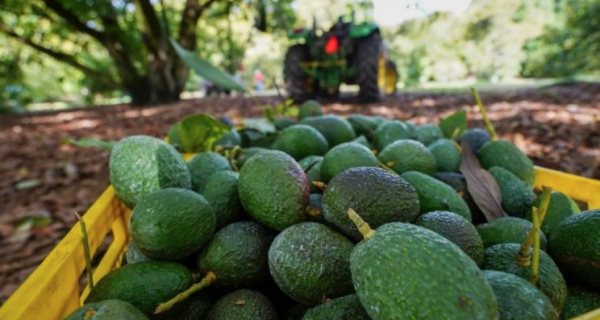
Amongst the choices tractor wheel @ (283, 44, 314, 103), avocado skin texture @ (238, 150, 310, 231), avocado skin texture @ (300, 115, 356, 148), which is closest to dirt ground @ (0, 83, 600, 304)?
tractor wheel @ (283, 44, 314, 103)

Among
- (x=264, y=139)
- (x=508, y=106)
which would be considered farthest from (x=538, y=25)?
(x=264, y=139)

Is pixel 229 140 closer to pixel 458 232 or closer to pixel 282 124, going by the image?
pixel 282 124

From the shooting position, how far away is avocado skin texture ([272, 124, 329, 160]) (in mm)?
1867

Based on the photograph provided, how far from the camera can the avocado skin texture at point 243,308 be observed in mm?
1043

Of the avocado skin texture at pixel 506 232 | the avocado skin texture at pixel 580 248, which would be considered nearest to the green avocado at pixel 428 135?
the avocado skin texture at pixel 506 232

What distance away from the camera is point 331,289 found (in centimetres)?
107

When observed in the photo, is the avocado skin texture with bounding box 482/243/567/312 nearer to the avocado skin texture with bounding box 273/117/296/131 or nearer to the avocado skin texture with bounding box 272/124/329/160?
the avocado skin texture with bounding box 272/124/329/160

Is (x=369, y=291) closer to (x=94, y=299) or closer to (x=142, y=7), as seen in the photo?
(x=94, y=299)

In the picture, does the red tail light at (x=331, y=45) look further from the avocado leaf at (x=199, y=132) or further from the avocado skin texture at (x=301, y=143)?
the avocado skin texture at (x=301, y=143)

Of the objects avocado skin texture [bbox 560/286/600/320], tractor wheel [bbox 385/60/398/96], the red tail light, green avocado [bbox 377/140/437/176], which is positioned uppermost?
the red tail light

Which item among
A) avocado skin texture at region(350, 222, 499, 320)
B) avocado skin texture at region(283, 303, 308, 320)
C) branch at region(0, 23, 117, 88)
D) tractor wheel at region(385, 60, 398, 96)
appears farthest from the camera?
tractor wheel at region(385, 60, 398, 96)

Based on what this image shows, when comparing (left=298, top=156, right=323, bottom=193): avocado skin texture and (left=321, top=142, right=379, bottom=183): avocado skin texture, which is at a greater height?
(left=321, top=142, right=379, bottom=183): avocado skin texture

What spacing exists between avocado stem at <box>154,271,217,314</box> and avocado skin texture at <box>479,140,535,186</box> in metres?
1.37

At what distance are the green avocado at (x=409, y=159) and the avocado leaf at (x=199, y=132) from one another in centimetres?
101
